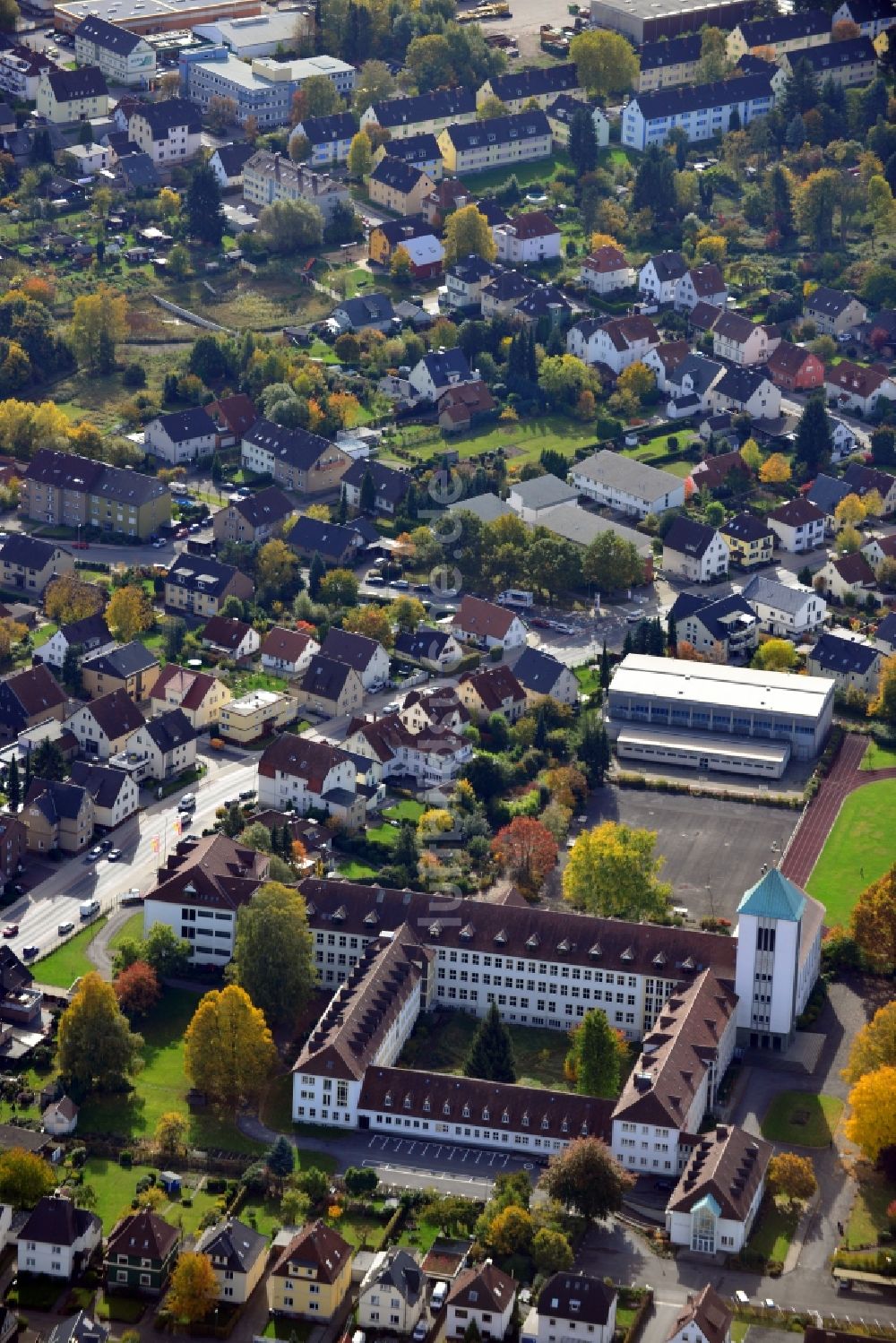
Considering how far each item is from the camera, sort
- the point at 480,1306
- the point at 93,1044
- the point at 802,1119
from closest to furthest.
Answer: the point at 480,1306, the point at 802,1119, the point at 93,1044

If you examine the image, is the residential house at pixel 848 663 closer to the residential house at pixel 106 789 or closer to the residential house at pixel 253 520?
the residential house at pixel 253 520

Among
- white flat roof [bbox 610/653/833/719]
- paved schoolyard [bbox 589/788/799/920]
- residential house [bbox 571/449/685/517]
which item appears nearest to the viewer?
paved schoolyard [bbox 589/788/799/920]

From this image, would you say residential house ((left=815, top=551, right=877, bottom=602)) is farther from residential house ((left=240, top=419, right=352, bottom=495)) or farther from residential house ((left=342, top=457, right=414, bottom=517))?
residential house ((left=240, top=419, right=352, bottom=495))

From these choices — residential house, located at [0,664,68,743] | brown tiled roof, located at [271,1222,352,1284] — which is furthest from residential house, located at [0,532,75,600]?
brown tiled roof, located at [271,1222,352,1284]

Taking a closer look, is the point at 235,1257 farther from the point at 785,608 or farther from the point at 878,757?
the point at 785,608

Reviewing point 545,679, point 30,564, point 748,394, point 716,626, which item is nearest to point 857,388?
point 748,394

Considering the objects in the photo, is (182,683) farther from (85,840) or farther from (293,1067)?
(293,1067)
